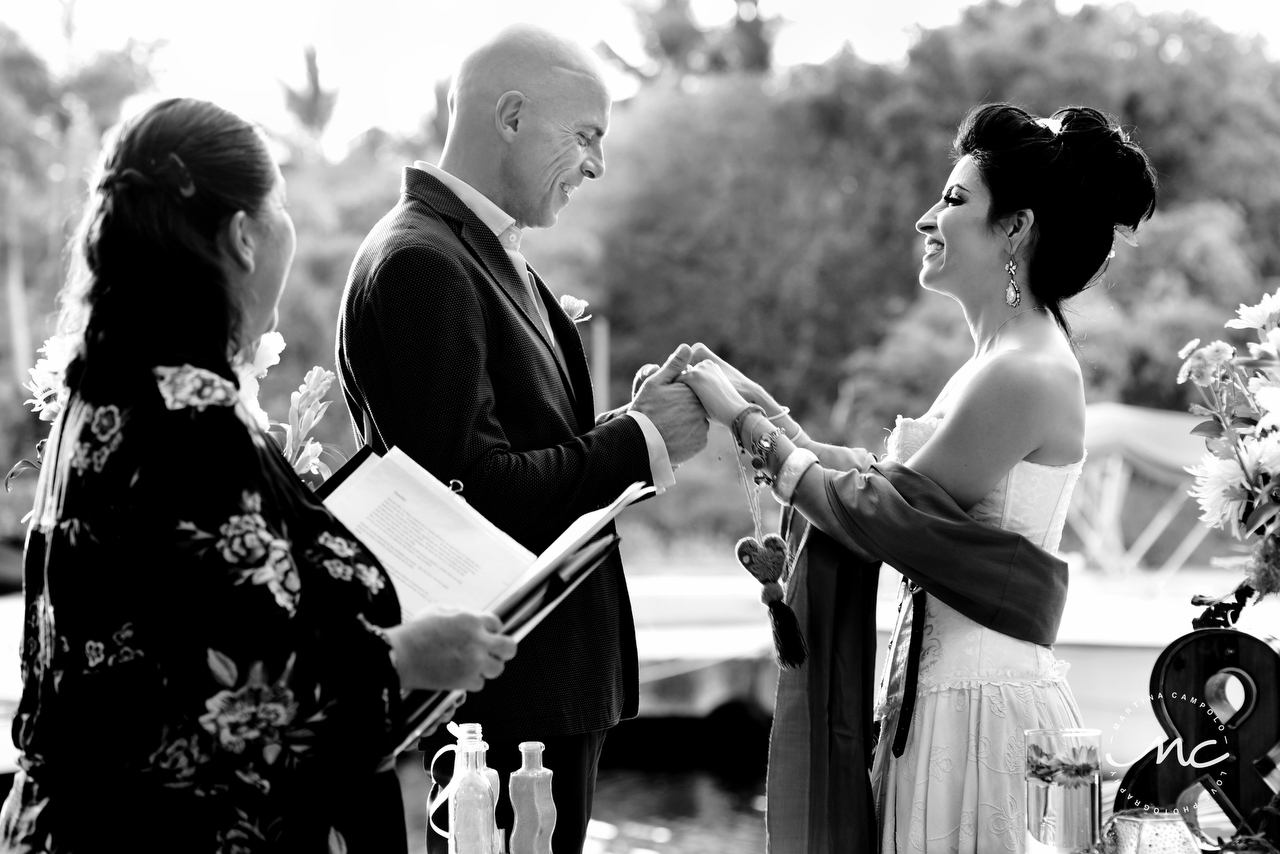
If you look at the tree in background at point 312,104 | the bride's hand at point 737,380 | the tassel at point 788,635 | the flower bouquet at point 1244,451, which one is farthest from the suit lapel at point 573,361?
the tree in background at point 312,104

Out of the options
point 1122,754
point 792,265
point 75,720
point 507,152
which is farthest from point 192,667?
point 792,265

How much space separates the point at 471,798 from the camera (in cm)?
198

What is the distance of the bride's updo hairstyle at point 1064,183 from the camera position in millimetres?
2330

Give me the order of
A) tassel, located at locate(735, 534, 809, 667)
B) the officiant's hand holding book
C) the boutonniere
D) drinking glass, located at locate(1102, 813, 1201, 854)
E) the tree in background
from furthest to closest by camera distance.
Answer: the tree in background < the boutonniere < tassel, located at locate(735, 534, 809, 667) < drinking glass, located at locate(1102, 813, 1201, 854) < the officiant's hand holding book

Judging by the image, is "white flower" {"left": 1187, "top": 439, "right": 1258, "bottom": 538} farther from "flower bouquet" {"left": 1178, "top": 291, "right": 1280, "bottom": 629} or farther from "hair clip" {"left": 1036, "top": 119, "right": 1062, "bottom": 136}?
"hair clip" {"left": 1036, "top": 119, "right": 1062, "bottom": 136}

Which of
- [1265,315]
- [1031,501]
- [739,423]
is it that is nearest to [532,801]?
[739,423]

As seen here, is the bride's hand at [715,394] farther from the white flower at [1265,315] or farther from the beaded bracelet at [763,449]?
the white flower at [1265,315]

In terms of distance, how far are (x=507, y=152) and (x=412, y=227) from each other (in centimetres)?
24

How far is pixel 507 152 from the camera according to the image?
229cm

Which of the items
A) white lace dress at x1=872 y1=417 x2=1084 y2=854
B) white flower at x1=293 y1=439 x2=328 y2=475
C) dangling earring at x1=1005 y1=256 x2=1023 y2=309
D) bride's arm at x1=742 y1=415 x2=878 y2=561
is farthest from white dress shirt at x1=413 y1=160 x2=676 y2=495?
dangling earring at x1=1005 y1=256 x2=1023 y2=309

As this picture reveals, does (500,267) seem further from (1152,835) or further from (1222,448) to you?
(1152,835)

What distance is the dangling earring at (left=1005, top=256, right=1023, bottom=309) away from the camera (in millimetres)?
2373

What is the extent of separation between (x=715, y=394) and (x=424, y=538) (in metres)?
0.79

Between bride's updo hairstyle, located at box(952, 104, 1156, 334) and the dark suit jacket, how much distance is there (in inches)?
32.1
